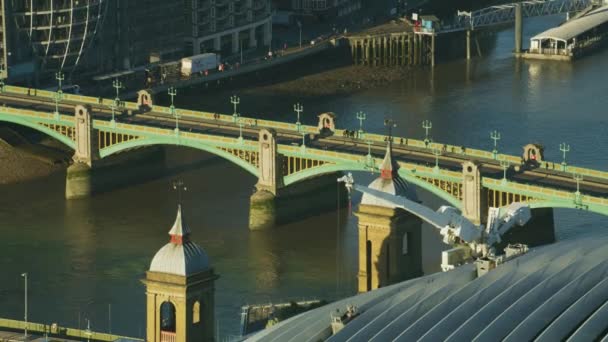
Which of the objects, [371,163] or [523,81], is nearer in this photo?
[371,163]

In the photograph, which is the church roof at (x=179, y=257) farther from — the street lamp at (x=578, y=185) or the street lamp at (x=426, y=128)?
the street lamp at (x=426, y=128)

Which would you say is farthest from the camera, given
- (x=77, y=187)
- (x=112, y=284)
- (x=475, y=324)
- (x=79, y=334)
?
(x=77, y=187)

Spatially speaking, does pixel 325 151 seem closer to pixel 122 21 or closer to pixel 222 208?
pixel 222 208

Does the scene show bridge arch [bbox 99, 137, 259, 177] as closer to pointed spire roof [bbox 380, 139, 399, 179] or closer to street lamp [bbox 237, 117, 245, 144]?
street lamp [bbox 237, 117, 245, 144]

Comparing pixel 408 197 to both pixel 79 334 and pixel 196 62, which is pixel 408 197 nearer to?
pixel 79 334

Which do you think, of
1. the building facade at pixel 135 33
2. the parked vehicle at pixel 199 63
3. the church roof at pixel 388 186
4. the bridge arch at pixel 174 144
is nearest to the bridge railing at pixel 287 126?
the bridge arch at pixel 174 144

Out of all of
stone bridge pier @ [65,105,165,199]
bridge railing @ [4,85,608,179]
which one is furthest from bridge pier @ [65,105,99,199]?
bridge railing @ [4,85,608,179]

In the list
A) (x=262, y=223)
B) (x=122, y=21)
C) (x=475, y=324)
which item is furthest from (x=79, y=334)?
(x=122, y=21)

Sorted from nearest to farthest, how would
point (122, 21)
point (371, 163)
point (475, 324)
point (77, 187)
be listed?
point (475, 324) → point (371, 163) → point (77, 187) → point (122, 21)

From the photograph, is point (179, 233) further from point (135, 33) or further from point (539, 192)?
point (135, 33)
